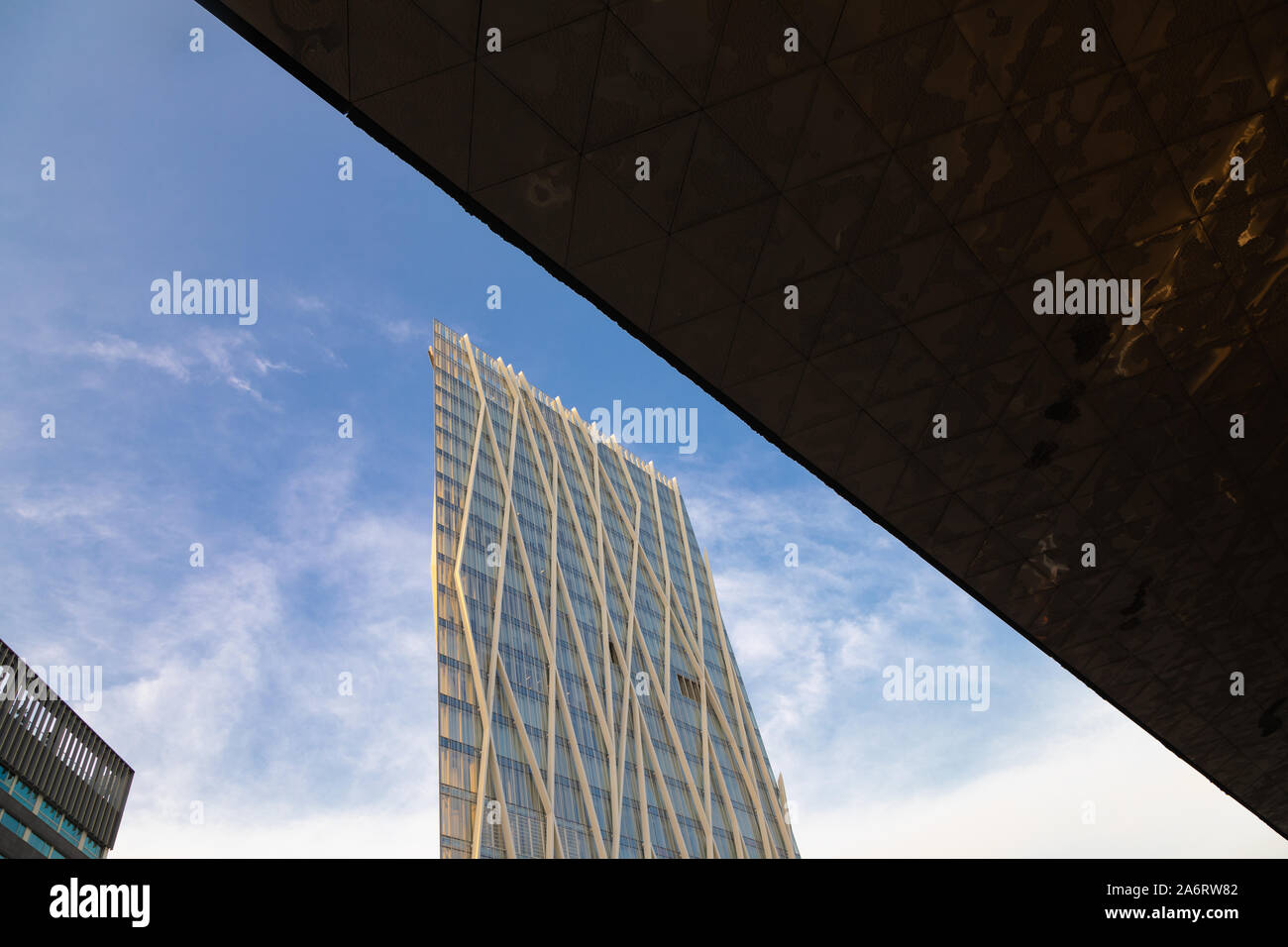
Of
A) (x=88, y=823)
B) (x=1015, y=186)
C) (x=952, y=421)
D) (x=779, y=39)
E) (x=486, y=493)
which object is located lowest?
(x=88, y=823)

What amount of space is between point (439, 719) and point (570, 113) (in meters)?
47.9

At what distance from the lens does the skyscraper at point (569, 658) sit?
171 feet

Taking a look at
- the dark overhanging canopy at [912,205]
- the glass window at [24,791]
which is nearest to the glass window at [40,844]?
the glass window at [24,791]

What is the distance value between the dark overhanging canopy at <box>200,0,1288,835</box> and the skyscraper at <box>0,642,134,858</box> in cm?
5744

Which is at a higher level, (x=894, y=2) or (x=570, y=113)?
(x=894, y=2)

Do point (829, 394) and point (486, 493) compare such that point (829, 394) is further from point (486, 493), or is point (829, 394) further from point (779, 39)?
point (486, 493)

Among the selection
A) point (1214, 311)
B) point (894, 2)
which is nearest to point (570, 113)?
point (894, 2)

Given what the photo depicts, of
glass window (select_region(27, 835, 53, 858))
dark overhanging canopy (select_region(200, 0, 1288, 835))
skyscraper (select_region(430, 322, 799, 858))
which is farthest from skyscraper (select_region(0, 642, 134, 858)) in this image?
dark overhanging canopy (select_region(200, 0, 1288, 835))

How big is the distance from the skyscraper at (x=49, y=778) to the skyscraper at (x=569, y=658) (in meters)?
25.2

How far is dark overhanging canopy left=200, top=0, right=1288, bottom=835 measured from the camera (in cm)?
691

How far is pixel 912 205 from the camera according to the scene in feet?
27.5

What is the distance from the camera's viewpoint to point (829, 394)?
10.1m

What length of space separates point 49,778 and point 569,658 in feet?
112

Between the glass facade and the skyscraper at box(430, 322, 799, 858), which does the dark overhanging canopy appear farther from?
the glass facade
